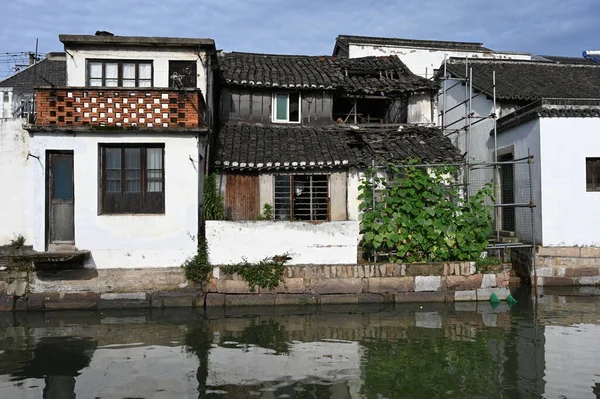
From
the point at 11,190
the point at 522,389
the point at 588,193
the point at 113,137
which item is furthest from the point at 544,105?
the point at 11,190

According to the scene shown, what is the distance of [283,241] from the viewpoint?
500 inches

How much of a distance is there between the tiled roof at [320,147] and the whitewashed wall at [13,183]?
5259 mm

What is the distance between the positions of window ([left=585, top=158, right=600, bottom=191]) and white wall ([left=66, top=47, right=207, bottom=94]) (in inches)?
487

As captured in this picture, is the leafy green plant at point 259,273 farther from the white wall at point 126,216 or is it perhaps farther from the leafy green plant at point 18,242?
the leafy green plant at point 18,242

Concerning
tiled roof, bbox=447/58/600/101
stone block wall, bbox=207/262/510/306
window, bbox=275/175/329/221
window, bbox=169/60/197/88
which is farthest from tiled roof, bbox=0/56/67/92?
tiled roof, bbox=447/58/600/101

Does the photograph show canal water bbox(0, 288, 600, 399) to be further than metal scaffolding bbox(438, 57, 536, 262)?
No

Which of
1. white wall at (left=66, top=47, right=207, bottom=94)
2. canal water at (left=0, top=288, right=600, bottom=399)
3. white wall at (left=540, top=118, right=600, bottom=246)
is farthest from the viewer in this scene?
white wall at (left=540, top=118, right=600, bottom=246)

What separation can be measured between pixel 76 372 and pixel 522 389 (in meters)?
6.91

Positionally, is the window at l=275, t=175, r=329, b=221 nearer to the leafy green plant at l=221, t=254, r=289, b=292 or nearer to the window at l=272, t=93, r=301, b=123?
the leafy green plant at l=221, t=254, r=289, b=292

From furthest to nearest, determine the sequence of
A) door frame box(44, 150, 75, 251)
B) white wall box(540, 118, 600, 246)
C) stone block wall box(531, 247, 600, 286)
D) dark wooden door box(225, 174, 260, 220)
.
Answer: dark wooden door box(225, 174, 260, 220) < white wall box(540, 118, 600, 246) < stone block wall box(531, 247, 600, 286) < door frame box(44, 150, 75, 251)

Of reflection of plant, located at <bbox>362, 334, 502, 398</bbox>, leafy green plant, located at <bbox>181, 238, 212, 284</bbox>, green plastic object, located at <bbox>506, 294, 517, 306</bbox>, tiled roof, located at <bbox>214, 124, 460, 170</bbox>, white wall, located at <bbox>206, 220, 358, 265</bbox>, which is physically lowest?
reflection of plant, located at <bbox>362, 334, 502, 398</bbox>

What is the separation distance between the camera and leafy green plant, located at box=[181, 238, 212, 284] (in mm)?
→ 12352

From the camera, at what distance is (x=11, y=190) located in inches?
509

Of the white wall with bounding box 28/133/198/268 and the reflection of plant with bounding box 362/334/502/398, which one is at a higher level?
the white wall with bounding box 28/133/198/268
